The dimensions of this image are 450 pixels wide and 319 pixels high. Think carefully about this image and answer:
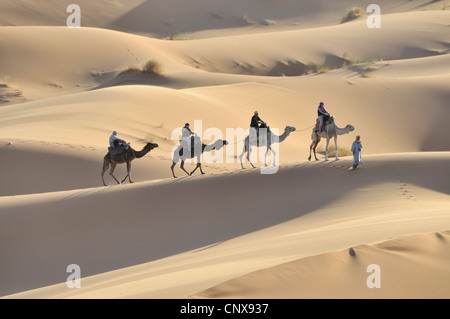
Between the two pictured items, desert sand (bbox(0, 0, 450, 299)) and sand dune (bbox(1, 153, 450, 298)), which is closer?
desert sand (bbox(0, 0, 450, 299))

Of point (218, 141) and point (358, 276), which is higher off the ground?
point (218, 141)

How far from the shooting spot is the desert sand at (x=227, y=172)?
388 inches

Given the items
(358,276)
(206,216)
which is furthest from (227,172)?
(358,276)

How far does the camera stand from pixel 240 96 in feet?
108

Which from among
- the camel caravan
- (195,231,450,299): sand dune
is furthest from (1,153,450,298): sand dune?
(195,231,450,299): sand dune

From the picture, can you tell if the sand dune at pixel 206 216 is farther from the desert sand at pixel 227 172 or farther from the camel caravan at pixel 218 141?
the camel caravan at pixel 218 141

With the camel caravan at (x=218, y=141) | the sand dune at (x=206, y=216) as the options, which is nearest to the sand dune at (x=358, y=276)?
the sand dune at (x=206, y=216)

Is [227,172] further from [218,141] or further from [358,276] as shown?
[358,276]

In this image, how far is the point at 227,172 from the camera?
62.0 ft

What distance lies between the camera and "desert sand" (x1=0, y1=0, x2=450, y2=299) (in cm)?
985

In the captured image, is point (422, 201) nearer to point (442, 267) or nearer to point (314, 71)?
point (442, 267)

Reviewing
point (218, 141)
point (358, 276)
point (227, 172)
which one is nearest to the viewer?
point (358, 276)

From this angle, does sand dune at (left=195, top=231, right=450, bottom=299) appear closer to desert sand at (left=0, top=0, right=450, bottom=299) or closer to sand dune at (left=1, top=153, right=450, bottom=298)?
desert sand at (left=0, top=0, right=450, bottom=299)
